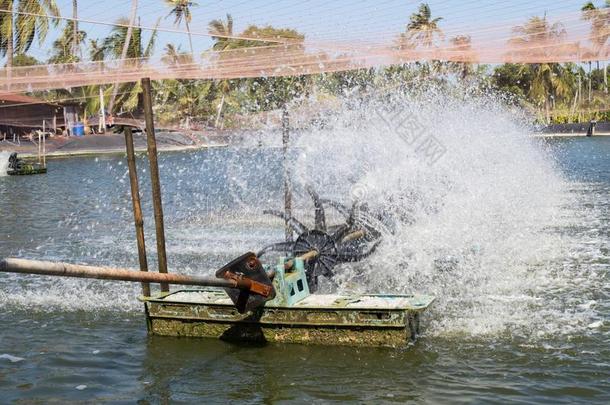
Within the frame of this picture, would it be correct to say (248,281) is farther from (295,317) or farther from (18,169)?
(18,169)

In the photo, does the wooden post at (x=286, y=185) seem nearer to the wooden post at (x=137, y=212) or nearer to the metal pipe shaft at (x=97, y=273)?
the wooden post at (x=137, y=212)

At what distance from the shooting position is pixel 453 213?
57.4ft

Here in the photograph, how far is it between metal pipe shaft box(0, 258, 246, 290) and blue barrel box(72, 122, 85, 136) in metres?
66.0

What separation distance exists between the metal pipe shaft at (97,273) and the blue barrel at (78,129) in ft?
216

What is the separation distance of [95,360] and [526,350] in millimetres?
4653

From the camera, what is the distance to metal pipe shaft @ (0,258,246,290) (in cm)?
610

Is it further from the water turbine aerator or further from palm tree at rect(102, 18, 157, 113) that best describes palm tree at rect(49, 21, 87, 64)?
the water turbine aerator

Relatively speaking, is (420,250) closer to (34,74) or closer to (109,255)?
(109,255)

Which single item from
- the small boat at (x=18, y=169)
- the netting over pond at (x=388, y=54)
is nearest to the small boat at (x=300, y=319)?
the netting over pond at (x=388, y=54)

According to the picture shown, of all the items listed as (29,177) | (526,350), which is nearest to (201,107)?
(29,177)

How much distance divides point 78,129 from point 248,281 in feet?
216

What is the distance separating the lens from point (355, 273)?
1238 cm

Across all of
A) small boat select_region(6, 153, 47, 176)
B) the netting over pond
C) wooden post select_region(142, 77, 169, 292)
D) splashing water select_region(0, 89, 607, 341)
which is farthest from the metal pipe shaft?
small boat select_region(6, 153, 47, 176)

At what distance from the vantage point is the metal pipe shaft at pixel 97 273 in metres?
6.10
